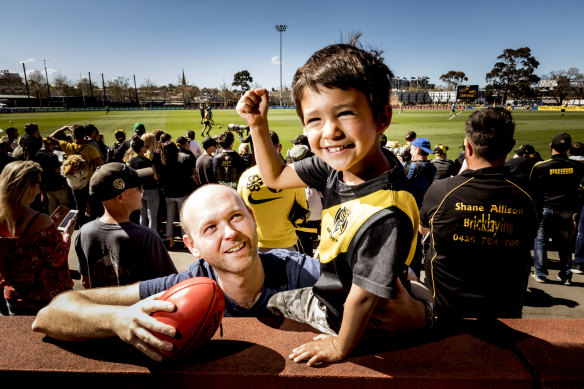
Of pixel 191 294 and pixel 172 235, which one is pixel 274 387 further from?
pixel 172 235

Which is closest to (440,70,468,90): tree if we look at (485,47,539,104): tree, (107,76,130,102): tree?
(485,47,539,104): tree

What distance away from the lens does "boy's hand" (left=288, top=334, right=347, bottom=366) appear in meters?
1.24

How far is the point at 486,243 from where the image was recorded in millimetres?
2186

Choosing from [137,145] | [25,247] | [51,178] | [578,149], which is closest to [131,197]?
[25,247]

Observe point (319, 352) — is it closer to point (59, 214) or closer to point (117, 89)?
point (59, 214)

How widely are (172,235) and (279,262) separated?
532cm

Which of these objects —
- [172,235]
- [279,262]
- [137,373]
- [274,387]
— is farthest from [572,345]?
[172,235]

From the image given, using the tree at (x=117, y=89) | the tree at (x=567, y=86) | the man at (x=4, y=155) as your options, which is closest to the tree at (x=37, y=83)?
the tree at (x=117, y=89)

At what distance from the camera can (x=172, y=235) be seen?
665 cm

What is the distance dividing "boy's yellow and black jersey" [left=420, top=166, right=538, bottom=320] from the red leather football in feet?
5.72

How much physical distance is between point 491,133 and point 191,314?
2390mm

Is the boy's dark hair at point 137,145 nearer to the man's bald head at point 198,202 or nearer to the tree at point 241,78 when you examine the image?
the man's bald head at point 198,202

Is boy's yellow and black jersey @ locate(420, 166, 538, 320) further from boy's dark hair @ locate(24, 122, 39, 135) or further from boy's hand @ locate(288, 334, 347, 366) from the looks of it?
boy's dark hair @ locate(24, 122, 39, 135)

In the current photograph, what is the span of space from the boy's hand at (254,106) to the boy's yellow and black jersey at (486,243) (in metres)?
1.60
